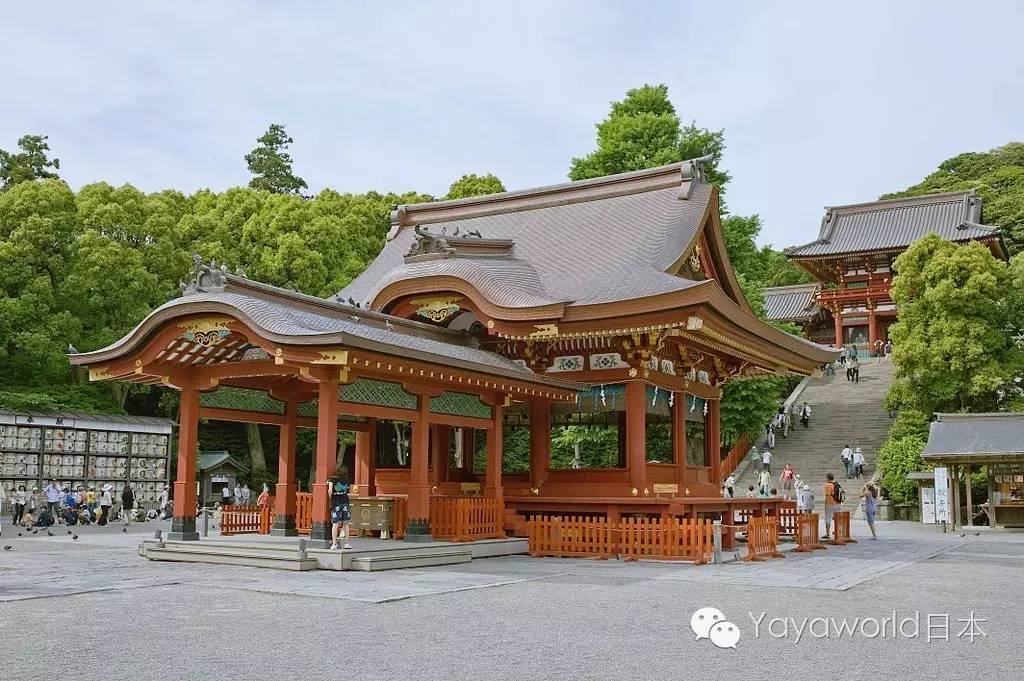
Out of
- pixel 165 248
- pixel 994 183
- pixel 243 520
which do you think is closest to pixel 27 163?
pixel 165 248

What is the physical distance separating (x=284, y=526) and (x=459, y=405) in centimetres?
381

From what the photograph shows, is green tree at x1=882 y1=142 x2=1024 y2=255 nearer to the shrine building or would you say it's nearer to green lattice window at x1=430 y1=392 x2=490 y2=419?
the shrine building

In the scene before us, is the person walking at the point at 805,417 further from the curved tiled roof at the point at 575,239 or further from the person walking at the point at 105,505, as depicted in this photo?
the person walking at the point at 105,505

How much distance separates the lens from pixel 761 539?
1540 cm

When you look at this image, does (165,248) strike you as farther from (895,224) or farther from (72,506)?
(895,224)

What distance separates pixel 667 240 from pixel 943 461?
36.8ft

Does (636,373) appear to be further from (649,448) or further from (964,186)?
(964,186)

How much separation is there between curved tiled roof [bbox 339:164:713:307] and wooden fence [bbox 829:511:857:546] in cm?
628

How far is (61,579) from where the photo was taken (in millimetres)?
11281

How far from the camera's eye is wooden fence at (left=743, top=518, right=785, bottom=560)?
15.0 meters

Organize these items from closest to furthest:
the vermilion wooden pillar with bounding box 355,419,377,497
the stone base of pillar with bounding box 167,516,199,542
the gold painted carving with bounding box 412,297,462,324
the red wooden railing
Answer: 1. the stone base of pillar with bounding box 167,516,199,542
2. the red wooden railing
3. the gold painted carving with bounding box 412,297,462,324
4. the vermilion wooden pillar with bounding box 355,419,377,497

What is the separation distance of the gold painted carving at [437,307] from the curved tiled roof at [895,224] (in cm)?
3562

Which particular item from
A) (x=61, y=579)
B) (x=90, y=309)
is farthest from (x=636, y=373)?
(x=90, y=309)

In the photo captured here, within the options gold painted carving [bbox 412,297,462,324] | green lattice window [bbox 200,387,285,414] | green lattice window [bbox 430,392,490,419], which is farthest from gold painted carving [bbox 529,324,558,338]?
green lattice window [bbox 200,387,285,414]
